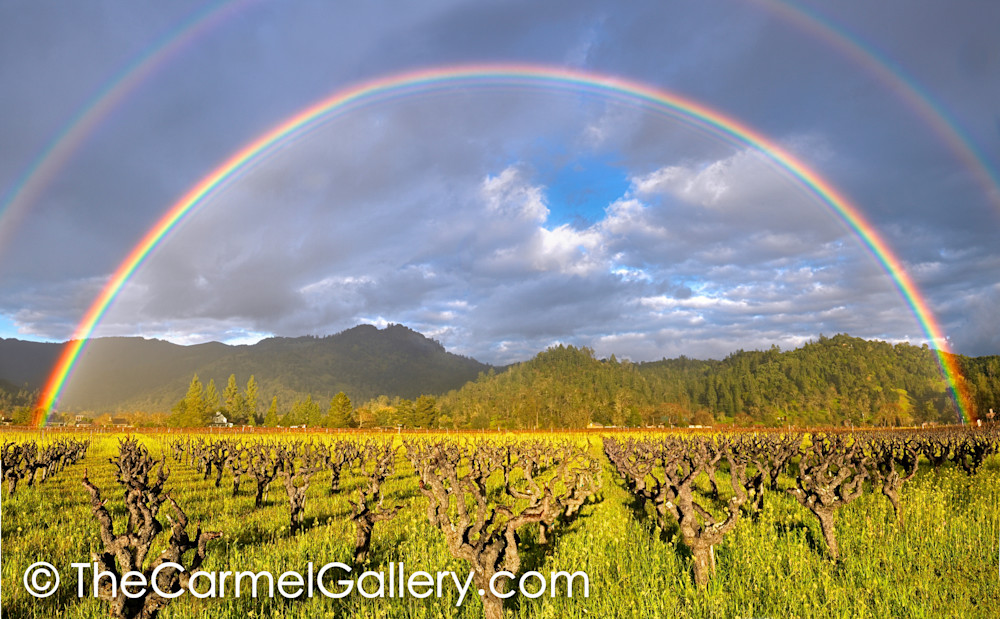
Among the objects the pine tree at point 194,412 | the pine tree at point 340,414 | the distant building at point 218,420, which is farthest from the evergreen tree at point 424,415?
the distant building at point 218,420

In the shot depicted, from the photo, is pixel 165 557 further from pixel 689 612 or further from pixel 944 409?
pixel 944 409

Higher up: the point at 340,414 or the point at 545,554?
the point at 545,554

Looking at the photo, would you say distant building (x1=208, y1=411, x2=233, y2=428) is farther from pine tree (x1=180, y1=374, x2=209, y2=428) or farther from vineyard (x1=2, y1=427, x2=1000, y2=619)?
vineyard (x1=2, y1=427, x2=1000, y2=619)

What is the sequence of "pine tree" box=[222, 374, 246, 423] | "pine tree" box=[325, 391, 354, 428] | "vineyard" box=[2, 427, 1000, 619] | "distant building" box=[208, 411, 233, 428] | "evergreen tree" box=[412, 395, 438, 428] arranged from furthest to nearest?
"pine tree" box=[222, 374, 246, 423] < "distant building" box=[208, 411, 233, 428] < "evergreen tree" box=[412, 395, 438, 428] < "pine tree" box=[325, 391, 354, 428] < "vineyard" box=[2, 427, 1000, 619]

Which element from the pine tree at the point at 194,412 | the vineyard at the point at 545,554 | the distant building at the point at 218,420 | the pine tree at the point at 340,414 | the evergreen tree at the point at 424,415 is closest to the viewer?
the vineyard at the point at 545,554

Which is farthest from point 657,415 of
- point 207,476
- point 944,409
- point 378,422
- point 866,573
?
point 866,573

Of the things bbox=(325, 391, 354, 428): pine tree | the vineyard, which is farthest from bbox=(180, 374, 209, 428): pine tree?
the vineyard

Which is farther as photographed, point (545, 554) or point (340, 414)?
point (340, 414)

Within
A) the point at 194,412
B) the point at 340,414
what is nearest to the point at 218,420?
the point at 194,412

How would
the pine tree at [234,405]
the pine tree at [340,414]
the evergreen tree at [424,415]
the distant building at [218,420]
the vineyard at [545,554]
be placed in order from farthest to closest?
the pine tree at [234,405]
the distant building at [218,420]
the evergreen tree at [424,415]
the pine tree at [340,414]
the vineyard at [545,554]

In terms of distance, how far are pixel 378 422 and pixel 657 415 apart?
92819mm

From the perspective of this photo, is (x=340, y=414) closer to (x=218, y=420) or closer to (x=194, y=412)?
(x=194, y=412)

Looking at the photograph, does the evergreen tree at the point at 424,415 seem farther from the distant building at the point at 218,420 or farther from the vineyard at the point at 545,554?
the vineyard at the point at 545,554

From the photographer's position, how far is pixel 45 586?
35.2ft
